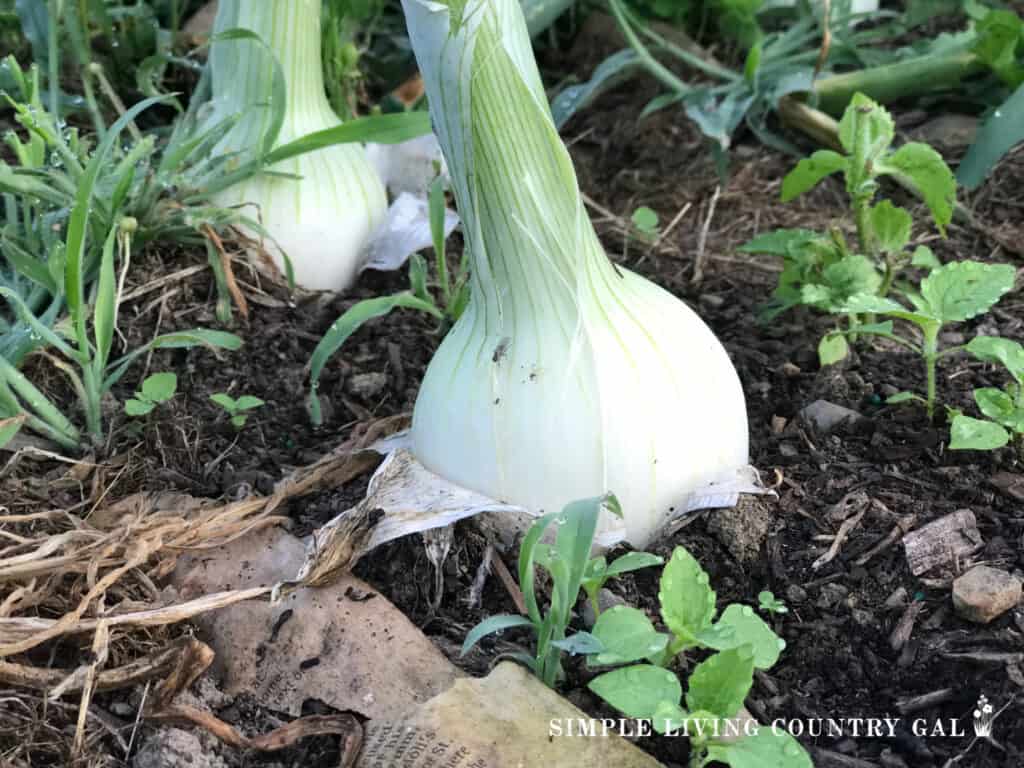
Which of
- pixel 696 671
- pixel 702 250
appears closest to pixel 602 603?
pixel 696 671

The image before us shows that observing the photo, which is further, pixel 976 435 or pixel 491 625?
pixel 976 435

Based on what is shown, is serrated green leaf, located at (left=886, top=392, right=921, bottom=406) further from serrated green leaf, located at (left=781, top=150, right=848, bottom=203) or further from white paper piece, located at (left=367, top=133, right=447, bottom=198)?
white paper piece, located at (left=367, top=133, right=447, bottom=198)

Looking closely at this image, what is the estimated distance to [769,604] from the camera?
121 cm

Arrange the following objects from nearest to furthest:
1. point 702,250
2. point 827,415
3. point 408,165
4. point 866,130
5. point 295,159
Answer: point 827,415
point 866,130
point 295,159
point 702,250
point 408,165

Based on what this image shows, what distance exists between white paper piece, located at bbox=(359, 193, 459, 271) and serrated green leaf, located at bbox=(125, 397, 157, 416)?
47 cm

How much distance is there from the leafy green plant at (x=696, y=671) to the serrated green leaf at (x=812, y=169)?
782mm

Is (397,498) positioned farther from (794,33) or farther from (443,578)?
(794,33)

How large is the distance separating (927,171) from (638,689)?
926mm

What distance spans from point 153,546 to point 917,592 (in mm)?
828

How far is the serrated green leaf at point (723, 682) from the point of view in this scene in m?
1.01

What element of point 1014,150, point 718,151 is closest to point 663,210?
point 718,151

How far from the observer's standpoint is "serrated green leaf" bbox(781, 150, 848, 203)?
1.65 meters

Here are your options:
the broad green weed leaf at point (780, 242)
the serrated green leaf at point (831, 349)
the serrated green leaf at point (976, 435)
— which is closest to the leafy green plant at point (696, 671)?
the serrated green leaf at point (976, 435)

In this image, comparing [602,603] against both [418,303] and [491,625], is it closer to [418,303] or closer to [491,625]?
[491,625]
